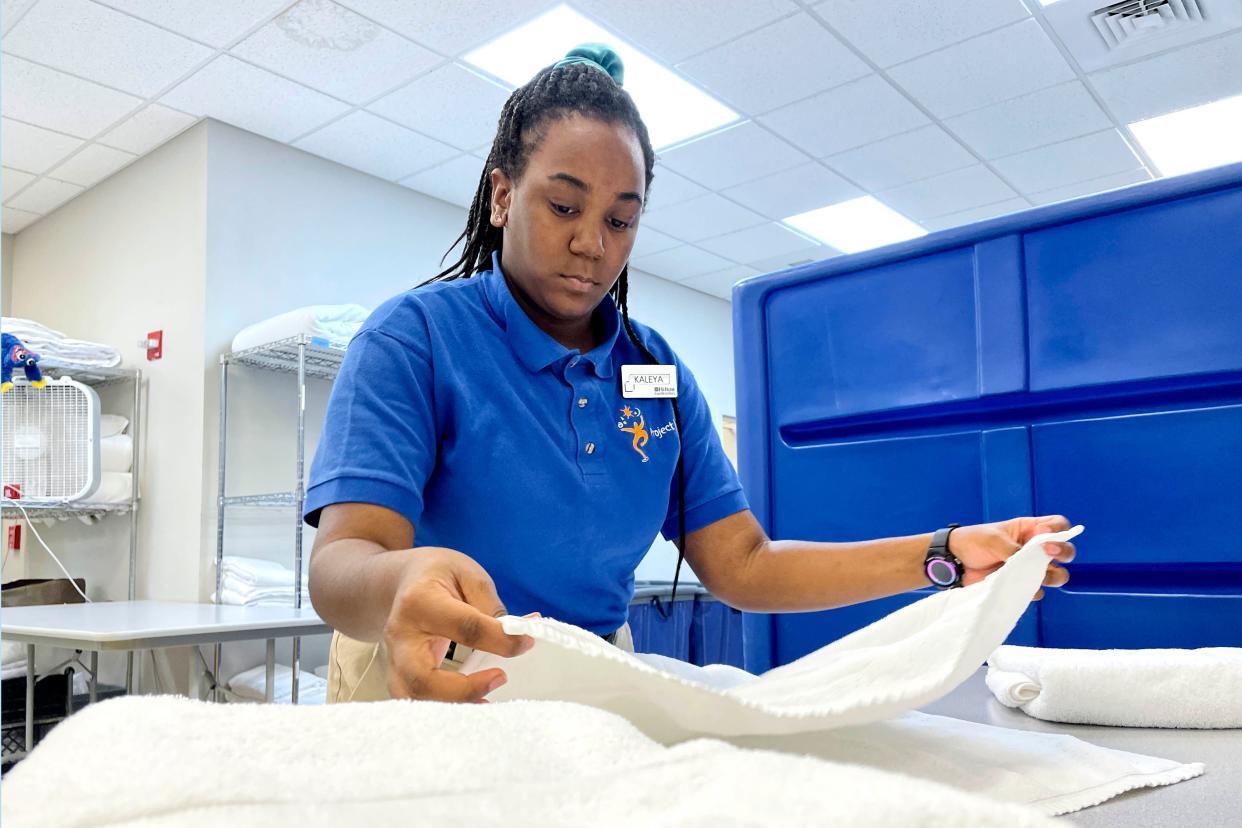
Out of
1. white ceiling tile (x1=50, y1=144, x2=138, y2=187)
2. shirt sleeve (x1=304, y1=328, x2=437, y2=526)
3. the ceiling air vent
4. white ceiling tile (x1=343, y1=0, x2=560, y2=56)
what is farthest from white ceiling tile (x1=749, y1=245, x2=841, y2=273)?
shirt sleeve (x1=304, y1=328, x2=437, y2=526)

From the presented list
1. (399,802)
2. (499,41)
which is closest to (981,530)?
(399,802)

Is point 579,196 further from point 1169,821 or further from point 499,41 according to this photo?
point 499,41

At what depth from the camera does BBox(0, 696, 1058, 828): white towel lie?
0.91 ft

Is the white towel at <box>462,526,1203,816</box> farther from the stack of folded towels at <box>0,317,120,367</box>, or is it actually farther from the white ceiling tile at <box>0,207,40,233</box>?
the white ceiling tile at <box>0,207,40,233</box>

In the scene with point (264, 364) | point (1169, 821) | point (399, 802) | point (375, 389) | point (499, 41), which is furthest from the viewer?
point (264, 364)

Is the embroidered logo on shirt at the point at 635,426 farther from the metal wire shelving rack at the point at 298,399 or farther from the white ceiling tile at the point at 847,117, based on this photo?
the white ceiling tile at the point at 847,117

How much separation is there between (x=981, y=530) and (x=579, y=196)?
531mm

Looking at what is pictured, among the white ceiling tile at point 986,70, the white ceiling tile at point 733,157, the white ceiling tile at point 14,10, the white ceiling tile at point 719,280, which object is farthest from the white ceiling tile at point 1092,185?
the white ceiling tile at point 14,10

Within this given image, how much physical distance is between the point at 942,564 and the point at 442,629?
59cm

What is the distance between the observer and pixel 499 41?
10.5 feet

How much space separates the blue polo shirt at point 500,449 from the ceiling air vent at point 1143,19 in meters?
2.90

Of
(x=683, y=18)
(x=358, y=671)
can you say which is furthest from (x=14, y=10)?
(x=358, y=671)

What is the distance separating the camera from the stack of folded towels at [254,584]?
3.30 meters

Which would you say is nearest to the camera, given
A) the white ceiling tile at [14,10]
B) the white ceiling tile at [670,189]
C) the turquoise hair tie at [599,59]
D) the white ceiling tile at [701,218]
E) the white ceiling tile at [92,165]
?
the turquoise hair tie at [599,59]
